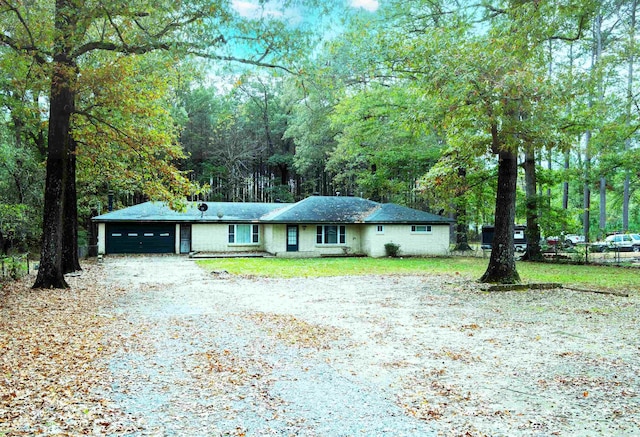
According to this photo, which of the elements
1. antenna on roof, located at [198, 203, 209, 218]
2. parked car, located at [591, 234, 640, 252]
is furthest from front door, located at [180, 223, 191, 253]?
parked car, located at [591, 234, 640, 252]

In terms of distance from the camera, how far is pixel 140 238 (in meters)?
26.8

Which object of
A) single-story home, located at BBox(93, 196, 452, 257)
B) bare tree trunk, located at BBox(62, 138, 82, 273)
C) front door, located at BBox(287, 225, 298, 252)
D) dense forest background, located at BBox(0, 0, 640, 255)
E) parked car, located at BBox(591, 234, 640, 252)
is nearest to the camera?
dense forest background, located at BBox(0, 0, 640, 255)

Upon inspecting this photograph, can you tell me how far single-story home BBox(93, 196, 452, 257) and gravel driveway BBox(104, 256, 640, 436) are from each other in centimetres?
1513

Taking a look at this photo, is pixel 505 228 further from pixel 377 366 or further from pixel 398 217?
pixel 398 217

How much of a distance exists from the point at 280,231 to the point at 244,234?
2867mm

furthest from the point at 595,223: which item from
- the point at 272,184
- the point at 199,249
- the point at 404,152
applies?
the point at 199,249

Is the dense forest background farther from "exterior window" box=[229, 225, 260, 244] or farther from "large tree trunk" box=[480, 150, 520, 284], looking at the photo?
"exterior window" box=[229, 225, 260, 244]

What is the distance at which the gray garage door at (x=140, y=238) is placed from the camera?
26.4 metres

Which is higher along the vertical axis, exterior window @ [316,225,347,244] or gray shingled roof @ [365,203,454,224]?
gray shingled roof @ [365,203,454,224]

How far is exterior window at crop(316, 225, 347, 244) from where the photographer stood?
2720 centimetres

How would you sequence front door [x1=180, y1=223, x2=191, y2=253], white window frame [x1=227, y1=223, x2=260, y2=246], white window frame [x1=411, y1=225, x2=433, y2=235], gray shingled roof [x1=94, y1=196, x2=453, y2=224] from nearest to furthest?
gray shingled roof [x1=94, y1=196, x2=453, y2=224], white window frame [x1=411, y1=225, x2=433, y2=235], front door [x1=180, y1=223, x2=191, y2=253], white window frame [x1=227, y1=223, x2=260, y2=246]

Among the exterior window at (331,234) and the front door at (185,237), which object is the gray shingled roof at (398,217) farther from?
the front door at (185,237)

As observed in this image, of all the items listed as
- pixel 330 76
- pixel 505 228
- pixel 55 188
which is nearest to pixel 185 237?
pixel 55 188

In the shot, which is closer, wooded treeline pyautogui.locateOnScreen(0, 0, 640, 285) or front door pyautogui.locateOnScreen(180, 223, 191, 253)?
wooded treeline pyautogui.locateOnScreen(0, 0, 640, 285)
